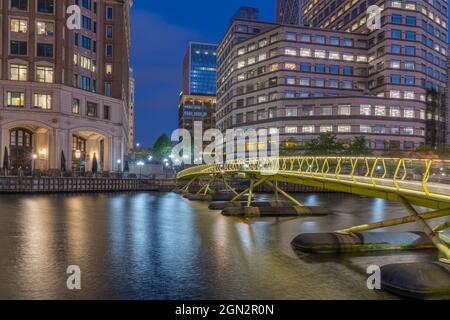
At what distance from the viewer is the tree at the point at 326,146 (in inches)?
4040

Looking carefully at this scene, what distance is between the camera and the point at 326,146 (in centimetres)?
A: 10300

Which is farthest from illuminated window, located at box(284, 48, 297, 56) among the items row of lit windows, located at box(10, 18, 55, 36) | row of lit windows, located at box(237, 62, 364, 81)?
row of lit windows, located at box(10, 18, 55, 36)

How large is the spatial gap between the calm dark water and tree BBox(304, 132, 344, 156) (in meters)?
68.4

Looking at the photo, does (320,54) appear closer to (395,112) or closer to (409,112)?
(395,112)

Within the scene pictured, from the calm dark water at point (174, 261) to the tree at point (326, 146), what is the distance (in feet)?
224

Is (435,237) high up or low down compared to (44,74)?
down

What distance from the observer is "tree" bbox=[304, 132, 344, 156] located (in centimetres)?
10262

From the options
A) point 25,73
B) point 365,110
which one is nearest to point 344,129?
point 365,110

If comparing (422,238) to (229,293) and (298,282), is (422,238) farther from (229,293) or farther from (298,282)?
(229,293)

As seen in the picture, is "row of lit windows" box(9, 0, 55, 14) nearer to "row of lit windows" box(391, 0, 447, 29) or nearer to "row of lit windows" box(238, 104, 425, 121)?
"row of lit windows" box(238, 104, 425, 121)

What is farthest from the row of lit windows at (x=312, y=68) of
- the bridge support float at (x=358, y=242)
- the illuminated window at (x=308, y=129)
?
the bridge support float at (x=358, y=242)

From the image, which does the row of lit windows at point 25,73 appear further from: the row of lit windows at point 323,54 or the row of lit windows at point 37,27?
the row of lit windows at point 323,54

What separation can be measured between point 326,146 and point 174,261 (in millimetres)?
86436

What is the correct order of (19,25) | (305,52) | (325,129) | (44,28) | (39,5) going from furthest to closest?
(305,52)
(325,129)
(44,28)
(39,5)
(19,25)
